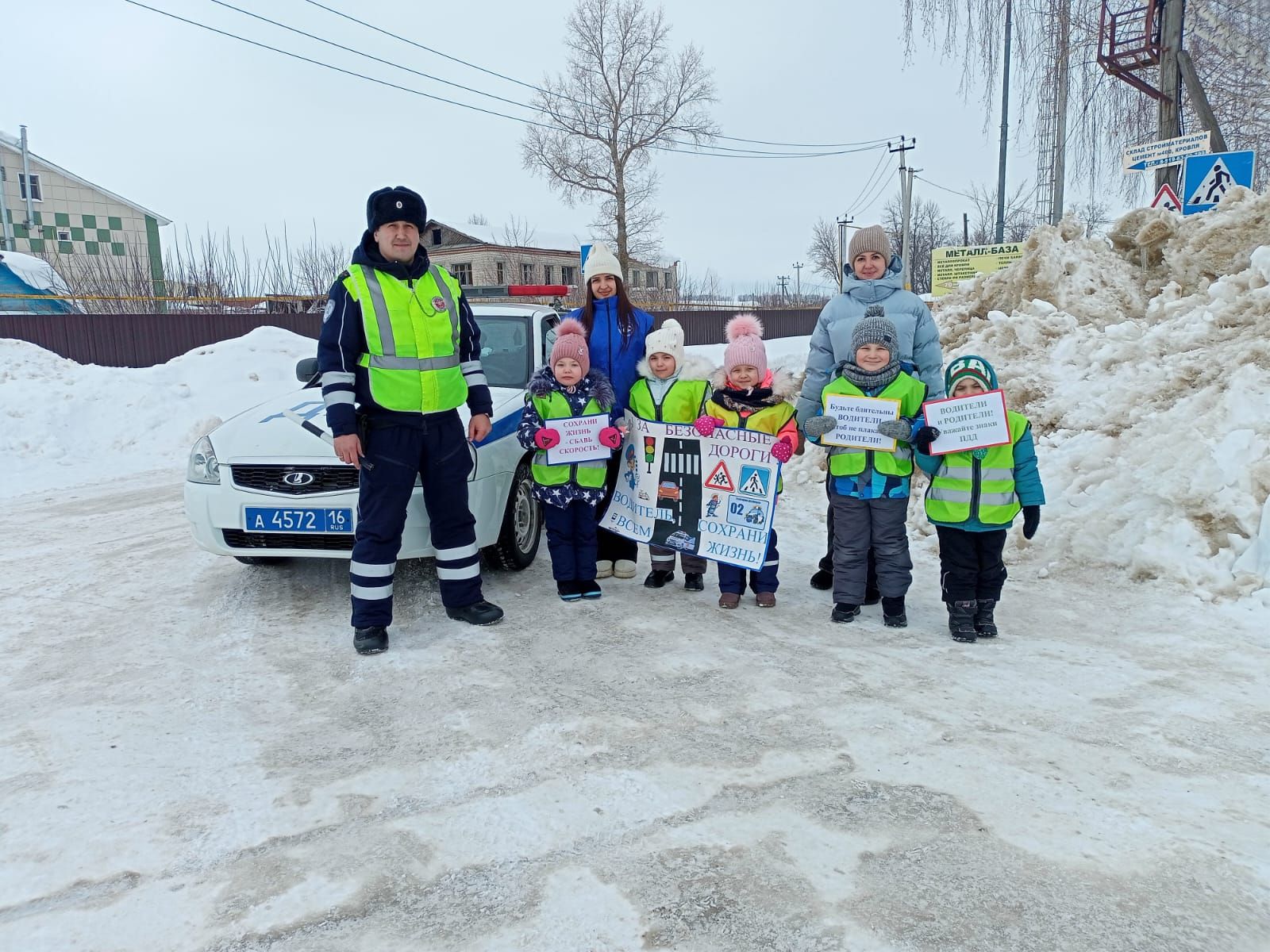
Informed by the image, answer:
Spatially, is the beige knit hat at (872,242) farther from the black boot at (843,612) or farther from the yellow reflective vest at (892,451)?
the black boot at (843,612)

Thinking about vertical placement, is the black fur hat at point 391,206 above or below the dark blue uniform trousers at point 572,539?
above

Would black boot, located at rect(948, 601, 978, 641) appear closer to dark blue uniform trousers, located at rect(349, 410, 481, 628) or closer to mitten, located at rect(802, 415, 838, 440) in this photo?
mitten, located at rect(802, 415, 838, 440)

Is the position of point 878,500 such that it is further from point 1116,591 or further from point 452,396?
point 452,396

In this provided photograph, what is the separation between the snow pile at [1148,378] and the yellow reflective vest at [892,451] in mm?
1715

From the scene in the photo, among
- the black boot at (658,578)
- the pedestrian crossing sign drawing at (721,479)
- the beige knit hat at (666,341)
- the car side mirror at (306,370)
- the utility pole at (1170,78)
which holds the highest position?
the utility pole at (1170,78)

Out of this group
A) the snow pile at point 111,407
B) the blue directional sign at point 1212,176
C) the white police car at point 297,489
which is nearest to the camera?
the white police car at point 297,489

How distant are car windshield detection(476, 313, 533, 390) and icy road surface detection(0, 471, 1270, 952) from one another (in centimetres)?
150

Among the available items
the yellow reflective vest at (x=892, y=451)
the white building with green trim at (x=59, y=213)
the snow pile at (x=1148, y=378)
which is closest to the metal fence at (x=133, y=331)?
the snow pile at (x=1148, y=378)

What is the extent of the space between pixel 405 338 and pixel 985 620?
3.14 metres

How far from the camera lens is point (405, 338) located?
13.1 ft

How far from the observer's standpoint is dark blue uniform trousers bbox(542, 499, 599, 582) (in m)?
4.82

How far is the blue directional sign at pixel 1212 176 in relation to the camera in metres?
10.4

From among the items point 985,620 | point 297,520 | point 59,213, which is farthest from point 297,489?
point 59,213

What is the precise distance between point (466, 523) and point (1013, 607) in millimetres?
2999
